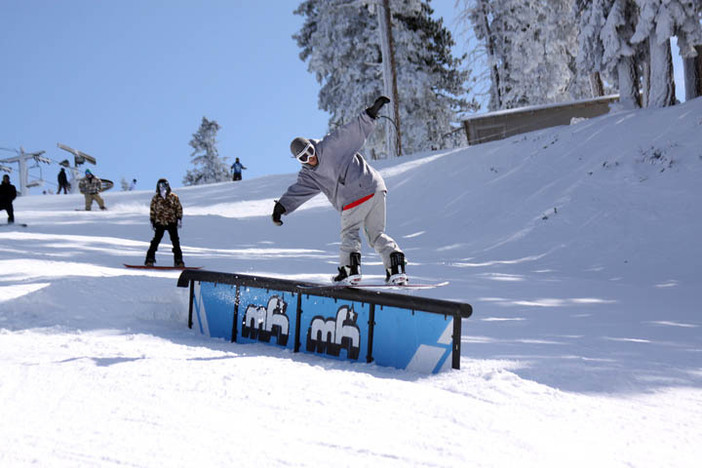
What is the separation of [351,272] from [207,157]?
145ft

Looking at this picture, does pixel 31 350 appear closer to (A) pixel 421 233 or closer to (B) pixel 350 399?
(B) pixel 350 399

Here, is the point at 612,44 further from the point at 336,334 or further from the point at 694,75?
the point at 336,334

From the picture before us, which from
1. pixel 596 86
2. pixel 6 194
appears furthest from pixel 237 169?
pixel 596 86

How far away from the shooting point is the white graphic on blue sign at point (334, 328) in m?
4.40

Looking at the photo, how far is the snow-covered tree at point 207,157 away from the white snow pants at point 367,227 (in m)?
43.2

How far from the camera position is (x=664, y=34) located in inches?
632

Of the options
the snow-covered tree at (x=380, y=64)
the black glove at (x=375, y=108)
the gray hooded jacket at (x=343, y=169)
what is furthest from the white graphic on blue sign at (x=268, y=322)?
the snow-covered tree at (x=380, y=64)

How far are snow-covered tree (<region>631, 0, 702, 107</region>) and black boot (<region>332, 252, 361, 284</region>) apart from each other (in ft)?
51.5

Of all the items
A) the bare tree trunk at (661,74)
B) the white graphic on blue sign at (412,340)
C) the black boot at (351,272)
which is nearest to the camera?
the white graphic on blue sign at (412,340)

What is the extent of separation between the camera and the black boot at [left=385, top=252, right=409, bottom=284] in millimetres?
5094

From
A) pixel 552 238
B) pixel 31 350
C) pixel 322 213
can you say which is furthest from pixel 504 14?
pixel 31 350

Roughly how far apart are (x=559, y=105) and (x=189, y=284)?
925 inches

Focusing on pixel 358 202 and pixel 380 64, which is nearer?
pixel 358 202

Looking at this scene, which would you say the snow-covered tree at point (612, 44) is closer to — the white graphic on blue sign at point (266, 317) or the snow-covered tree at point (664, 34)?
the snow-covered tree at point (664, 34)
